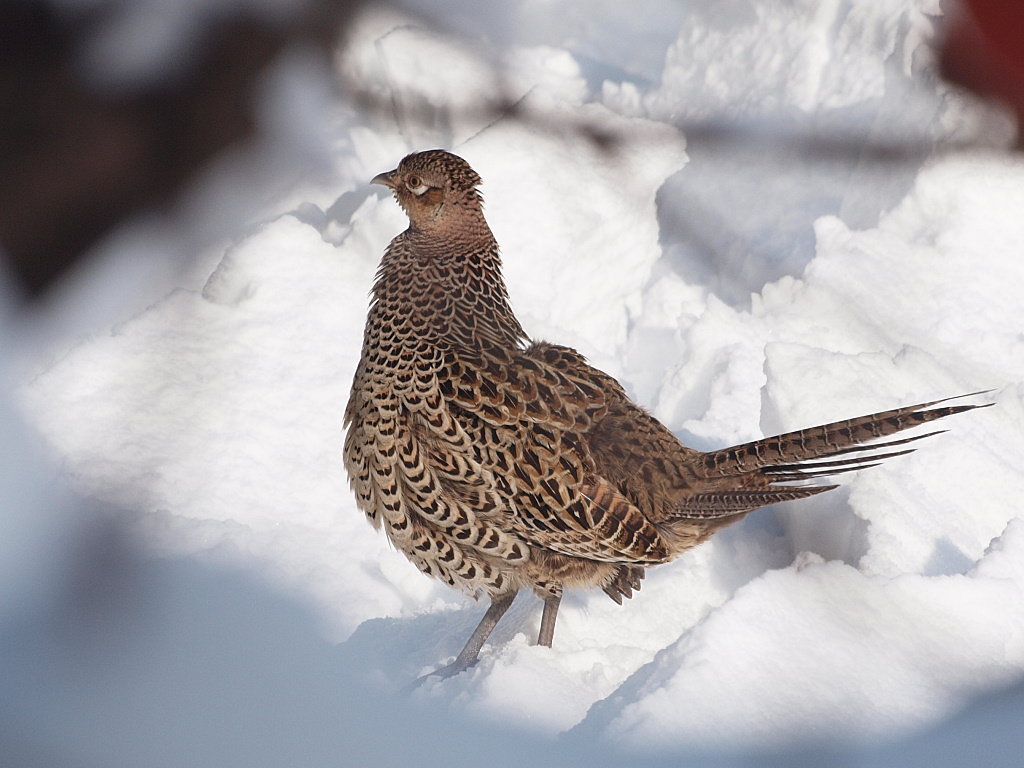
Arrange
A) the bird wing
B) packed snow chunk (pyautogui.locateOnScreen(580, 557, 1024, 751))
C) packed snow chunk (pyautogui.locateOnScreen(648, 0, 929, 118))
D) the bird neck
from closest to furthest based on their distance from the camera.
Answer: packed snow chunk (pyautogui.locateOnScreen(580, 557, 1024, 751)), the bird wing, the bird neck, packed snow chunk (pyautogui.locateOnScreen(648, 0, 929, 118))

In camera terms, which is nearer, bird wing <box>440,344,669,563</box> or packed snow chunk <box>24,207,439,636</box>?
bird wing <box>440,344,669,563</box>

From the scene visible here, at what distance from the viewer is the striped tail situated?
1.29 meters

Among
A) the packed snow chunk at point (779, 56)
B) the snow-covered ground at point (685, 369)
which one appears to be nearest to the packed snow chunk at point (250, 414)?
the snow-covered ground at point (685, 369)

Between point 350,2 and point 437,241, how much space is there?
54 cm

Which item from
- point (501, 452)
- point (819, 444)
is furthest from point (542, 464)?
point (819, 444)

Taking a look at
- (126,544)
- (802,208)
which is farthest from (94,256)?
(802,208)

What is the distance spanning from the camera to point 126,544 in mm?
1519

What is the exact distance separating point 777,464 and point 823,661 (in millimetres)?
308

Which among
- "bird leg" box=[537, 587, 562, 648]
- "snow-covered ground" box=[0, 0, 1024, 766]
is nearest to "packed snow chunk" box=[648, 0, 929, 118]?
"snow-covered ground" box=[0, 0, 1024, 766]

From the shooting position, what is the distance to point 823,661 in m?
1.31

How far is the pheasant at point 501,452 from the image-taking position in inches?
52.6

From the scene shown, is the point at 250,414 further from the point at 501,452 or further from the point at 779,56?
the point at 779,56

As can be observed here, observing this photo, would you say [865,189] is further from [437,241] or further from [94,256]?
[94,256]

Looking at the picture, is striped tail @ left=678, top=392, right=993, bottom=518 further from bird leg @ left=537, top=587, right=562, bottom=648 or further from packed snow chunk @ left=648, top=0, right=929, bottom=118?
packed snow chunk @ left=648, top=0, right=929, bottom=118
